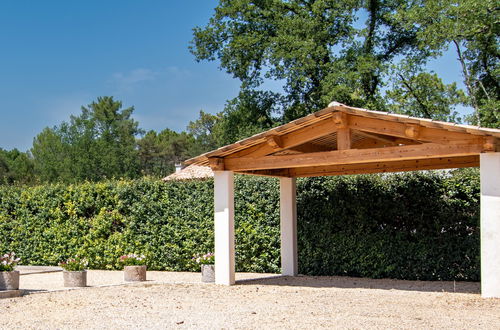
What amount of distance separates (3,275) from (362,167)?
7465 millimetres

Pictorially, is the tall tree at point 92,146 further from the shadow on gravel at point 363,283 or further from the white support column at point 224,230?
the white support column at point 224,230

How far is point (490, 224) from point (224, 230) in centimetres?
500

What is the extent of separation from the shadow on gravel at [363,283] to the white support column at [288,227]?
0.36 m

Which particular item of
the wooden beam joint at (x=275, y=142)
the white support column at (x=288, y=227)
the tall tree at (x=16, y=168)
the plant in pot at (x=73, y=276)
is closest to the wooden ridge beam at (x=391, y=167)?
the white support column at (x=288, y=227)

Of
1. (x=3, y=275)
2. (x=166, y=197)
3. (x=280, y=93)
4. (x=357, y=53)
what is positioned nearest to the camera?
(x=3, y=275)

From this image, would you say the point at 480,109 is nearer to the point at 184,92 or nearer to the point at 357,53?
the point at 357,53

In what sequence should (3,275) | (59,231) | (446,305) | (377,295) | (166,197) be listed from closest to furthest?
(446,305), (377,295), (3,275), (166,197), (59,231)

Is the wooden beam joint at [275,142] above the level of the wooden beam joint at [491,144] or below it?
above

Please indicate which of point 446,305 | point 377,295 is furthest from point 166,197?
point 446,305

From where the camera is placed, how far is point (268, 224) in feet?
44.4

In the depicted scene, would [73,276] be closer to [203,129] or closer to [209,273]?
[209,273]

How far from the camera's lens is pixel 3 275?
10.2 metres

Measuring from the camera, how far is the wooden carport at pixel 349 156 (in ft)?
28.6

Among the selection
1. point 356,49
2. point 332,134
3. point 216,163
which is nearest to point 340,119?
point 332,134
